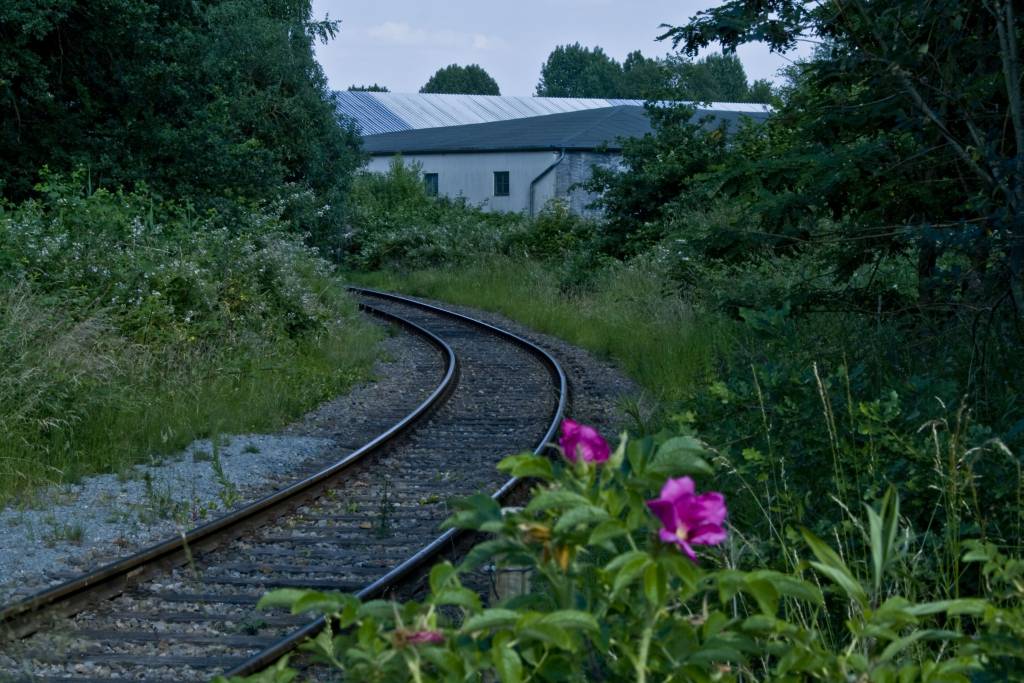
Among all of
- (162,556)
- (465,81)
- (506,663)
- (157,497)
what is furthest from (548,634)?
(465,81)

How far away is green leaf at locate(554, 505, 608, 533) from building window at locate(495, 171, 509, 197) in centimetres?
4478

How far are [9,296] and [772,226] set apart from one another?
7203 mm

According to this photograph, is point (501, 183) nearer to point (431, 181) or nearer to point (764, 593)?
point (431, 181)

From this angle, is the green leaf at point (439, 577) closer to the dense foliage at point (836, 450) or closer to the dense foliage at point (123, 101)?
the dense foliage at point (836, 450)

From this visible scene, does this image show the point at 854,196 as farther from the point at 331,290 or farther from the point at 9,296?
the point at 331,290

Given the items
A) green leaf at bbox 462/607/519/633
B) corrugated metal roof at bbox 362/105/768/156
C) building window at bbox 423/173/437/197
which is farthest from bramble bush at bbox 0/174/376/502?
building window at bbox 423/173/437/197

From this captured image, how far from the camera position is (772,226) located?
758cm

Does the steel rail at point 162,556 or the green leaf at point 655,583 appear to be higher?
the green leaf at point 655,583

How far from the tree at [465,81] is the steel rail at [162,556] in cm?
13999

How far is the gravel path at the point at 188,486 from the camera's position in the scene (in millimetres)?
6754

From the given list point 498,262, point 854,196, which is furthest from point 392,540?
point 498,262

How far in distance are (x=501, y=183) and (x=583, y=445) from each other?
148 ft

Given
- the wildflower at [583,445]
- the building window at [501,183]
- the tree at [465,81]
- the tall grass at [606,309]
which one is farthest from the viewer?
the tree at [465,81]

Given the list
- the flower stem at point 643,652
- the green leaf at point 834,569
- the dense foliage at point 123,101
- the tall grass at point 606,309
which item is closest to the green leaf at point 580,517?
the flower stem at point 643,652
